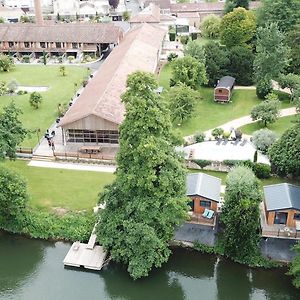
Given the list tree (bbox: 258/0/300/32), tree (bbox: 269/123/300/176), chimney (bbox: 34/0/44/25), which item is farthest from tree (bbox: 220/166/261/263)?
chimney (bbox: 34/0/44/25)

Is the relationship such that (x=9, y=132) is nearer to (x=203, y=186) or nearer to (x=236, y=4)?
(x=203, y=186)

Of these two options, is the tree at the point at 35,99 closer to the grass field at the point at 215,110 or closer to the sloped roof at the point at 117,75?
the sloped roof at the point at 117,75

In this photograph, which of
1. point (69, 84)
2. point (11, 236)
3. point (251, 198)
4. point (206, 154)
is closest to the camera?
point (251, 198)

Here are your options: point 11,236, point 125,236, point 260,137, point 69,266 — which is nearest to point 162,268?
point 125,236

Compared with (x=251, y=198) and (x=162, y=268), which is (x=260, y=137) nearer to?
(x=251, y=198)

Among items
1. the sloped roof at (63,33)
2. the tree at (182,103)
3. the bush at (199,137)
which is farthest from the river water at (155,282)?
the sloped roof at (63,33)

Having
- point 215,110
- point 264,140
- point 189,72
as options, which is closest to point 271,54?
point 215,110

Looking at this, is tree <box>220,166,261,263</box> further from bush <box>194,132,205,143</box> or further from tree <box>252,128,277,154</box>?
bush <box>194,132,205,143</box>
